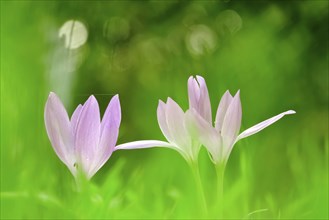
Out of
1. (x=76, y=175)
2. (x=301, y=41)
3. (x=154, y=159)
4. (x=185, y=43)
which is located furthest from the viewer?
(x=301, y=41)

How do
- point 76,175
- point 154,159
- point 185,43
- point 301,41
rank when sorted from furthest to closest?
point 301,41, point 185,43, point 154,159, point 76,175

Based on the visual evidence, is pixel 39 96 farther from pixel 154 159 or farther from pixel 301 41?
pixel 301 41

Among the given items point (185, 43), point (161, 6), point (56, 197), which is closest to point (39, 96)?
point (56, 197)

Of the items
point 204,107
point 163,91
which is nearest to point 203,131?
point 204,107

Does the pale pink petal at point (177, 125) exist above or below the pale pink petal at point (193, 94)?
below

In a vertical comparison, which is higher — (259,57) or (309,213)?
(259,57)

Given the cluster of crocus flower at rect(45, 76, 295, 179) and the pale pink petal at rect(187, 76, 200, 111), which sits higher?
the pale pink petal at rect(187, 76, 200, 111)
